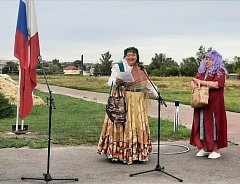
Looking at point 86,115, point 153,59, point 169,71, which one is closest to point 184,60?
point 169,71

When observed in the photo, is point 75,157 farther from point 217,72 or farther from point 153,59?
point 153,59

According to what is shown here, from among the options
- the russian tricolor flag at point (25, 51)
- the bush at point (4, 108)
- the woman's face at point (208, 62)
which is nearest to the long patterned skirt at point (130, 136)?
the woman's face at point (208, 62)

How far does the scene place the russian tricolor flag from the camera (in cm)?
897

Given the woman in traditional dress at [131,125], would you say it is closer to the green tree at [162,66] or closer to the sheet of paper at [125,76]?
the sheet of paper at [125,76]

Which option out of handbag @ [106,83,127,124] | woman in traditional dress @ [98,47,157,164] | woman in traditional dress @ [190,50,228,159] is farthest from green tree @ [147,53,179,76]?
handbag @ [106,83,127,124]

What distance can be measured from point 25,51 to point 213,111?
3.88 meters

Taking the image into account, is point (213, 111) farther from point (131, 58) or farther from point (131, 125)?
point (131, 58)

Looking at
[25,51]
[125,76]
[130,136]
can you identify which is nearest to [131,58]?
[125,76]

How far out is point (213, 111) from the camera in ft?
25.6

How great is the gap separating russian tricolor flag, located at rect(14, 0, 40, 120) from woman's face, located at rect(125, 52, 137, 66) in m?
2.08

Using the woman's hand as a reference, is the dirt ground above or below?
below

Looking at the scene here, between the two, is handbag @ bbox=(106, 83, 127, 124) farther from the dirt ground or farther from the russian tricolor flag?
the dirt ground

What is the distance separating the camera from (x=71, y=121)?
13.1 metres

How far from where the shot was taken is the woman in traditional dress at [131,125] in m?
7.30
